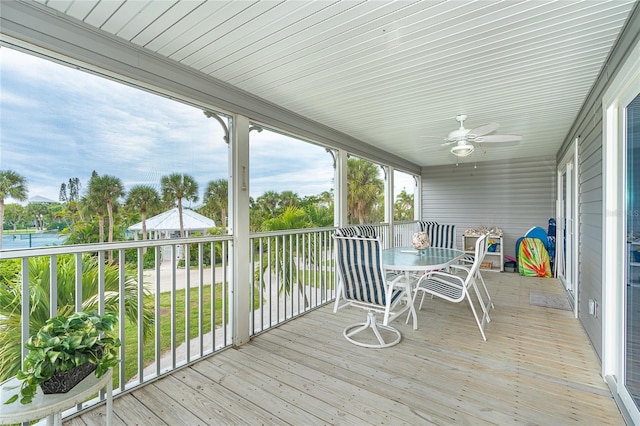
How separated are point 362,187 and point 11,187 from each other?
15.3ft

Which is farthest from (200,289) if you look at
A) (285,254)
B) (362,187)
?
(362,187)

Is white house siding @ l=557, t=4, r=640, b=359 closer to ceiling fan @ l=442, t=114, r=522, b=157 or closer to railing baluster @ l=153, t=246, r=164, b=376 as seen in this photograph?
ceiling fan @ l=442, t=114, r=522, b=157

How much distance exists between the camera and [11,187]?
172 cm

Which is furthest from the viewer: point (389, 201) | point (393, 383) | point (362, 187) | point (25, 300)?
point (389, 201)

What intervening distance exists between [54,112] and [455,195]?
7.48m

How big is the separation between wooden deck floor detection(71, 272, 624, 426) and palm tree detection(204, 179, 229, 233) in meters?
1.29

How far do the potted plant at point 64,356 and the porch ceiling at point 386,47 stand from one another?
1789 mm

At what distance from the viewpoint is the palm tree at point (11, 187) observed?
5.52ft

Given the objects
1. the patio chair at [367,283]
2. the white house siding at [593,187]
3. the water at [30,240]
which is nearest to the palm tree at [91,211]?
the water at [30,240]

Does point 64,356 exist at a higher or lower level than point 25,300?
lower

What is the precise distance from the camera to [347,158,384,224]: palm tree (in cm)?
513

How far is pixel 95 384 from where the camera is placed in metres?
1.43

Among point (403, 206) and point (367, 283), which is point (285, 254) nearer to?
point (367, 283)

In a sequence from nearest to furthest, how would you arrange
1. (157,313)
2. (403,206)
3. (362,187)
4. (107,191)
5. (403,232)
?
(107,191) → (157,313) → (362,187) → (403,232) → (403,206)
